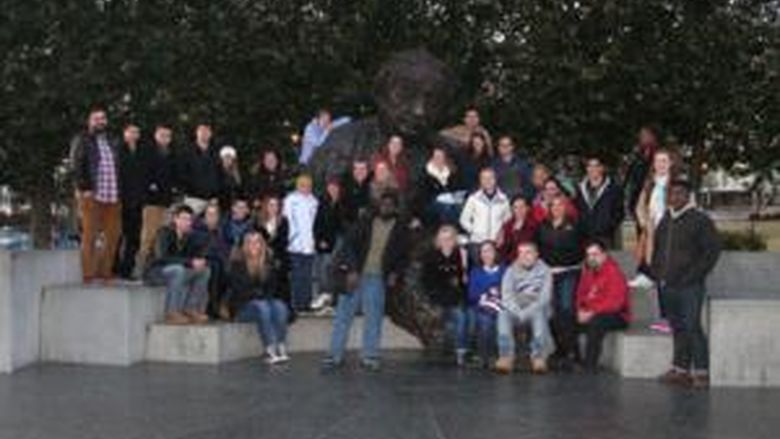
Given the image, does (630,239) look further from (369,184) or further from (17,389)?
(17,389)

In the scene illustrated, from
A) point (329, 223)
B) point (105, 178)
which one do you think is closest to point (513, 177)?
point (329, 223)

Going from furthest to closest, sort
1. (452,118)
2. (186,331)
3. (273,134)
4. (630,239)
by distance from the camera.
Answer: (630,239) < (273,134) < (452,118) < (186,331)

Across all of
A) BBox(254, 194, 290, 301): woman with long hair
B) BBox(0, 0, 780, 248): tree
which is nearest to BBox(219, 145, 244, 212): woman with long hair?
BBox(254, 194, 290, 301): woman with long hair

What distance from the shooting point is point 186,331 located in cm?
1444

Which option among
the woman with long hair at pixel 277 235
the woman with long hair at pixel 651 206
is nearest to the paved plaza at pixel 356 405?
the woman with long hair at pixel 277 235

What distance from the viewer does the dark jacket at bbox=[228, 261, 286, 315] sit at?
14.6 meters

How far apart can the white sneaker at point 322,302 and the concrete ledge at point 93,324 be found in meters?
2.12

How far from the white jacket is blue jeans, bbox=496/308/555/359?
1.53m

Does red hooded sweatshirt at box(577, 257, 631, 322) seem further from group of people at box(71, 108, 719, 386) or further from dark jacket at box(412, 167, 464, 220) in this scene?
dark jacket at box(412, 167, 464, 220)

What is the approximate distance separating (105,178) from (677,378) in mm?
6124

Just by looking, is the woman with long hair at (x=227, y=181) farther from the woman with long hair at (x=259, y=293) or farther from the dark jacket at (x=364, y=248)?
the dark jacket at (x=364, y=248)

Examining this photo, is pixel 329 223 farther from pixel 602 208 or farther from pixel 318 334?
pixel 602 208

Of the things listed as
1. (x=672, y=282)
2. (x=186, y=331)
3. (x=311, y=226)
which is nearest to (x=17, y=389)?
(x=186, y=331)

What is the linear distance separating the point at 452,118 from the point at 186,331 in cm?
642
